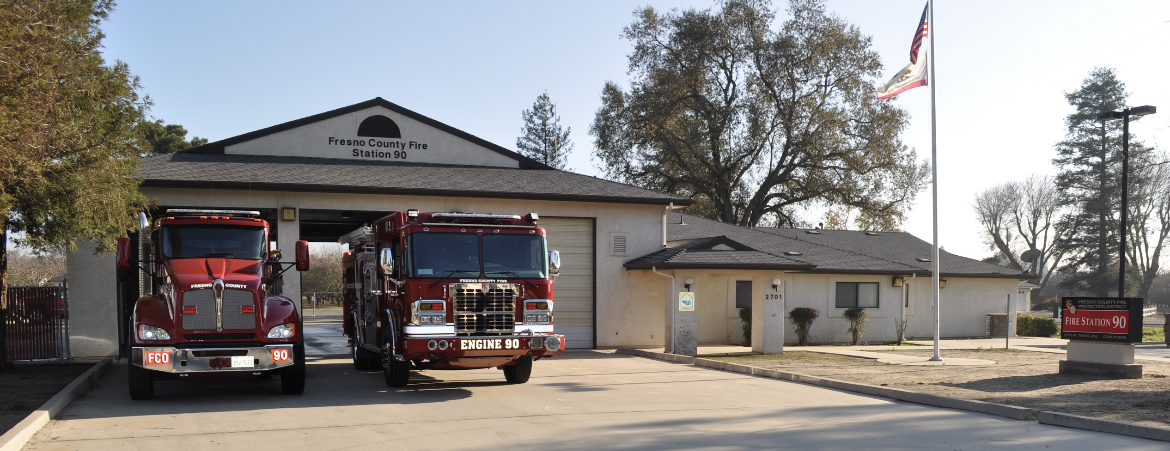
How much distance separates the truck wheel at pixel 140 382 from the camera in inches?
484

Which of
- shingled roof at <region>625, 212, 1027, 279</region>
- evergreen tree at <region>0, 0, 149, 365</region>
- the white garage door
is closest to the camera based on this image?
evergreen tree at <region>0, 0, 149, 365</region>

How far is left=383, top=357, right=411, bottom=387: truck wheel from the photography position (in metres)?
13.7

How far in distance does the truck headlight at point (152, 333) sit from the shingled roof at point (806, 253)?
11.6m

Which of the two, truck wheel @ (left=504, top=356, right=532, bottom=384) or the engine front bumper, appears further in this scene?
truck wheel @ (left=504, top=356, right=532, bottom=384)

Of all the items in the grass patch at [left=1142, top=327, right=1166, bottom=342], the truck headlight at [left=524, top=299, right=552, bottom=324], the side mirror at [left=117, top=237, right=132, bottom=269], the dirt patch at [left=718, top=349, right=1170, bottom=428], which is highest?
the side mirror at [left=117, top=237, right=132, bottom=269]

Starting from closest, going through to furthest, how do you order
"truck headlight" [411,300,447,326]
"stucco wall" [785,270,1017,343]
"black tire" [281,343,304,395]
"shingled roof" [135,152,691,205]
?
"black tire" [281,343,304,395]
"truck headlight" [411,300,447,326]
"shingled roof" [135,152,691,205]
"stucco wall" [785,270,1017,343]

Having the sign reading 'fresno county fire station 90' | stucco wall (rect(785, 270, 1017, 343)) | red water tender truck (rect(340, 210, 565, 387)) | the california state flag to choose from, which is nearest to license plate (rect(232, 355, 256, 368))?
red water tender truck (rect(340, 210, 565, 387))

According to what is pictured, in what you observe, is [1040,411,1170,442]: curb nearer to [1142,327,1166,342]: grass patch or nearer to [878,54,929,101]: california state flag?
[878,54,929,101]: california state flag

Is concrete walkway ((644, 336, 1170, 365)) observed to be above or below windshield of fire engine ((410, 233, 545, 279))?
below

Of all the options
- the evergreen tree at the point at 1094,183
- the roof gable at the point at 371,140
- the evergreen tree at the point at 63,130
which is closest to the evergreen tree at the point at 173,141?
the roof gable at the point at 371,140

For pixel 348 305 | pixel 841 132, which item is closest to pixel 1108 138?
pixel 841 132

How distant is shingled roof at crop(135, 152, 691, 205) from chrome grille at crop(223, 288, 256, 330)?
24.4 ft

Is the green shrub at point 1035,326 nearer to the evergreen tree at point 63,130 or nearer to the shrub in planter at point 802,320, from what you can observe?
the shrub in planter at point 802,320

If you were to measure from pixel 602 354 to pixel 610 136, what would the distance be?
2442 centimetres
